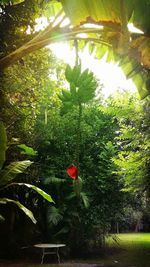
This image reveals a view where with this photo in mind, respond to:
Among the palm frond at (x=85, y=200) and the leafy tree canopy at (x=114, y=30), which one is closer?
the leafy tree canopy at (x=114, y=30)

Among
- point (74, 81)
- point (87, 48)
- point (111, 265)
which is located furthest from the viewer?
point (111, 265)

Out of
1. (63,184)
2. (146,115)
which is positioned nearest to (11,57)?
(146,115)

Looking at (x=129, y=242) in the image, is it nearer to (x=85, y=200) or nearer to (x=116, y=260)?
(x=116, y=260)

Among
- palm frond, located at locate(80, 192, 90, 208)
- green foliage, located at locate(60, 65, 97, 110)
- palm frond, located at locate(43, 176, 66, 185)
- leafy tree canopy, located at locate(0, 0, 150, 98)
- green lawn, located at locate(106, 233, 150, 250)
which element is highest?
palm frond, located at locate(43, 176, 66, 185)

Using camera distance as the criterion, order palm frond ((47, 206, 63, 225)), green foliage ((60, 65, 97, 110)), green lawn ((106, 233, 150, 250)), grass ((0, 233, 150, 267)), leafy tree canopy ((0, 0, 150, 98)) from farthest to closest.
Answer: green lawn ((106, 233, 150, 250)) < palm frond ((47, 206, 63, 225)) < grass ((0, 233, 150, 267)) < leafy tree canopy ((0, 0, 150, 98)) < green foliage ((60, 65, 97, 110))

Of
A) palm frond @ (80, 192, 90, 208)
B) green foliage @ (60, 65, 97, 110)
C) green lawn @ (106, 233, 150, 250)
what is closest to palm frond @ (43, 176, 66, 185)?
palm frond @ (80, 192, 90, 208)

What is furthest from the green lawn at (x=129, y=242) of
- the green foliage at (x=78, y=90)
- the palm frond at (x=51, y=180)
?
the green foliage at (x=78, y=90)

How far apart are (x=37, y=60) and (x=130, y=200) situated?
22.0 feet

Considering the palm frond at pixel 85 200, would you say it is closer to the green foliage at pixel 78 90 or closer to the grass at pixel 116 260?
the grass at pixel 116 260

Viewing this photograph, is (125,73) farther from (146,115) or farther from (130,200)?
(130,200)

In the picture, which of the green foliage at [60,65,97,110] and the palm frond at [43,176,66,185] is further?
the palm frond at [43,176,66,185]

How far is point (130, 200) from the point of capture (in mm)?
11008

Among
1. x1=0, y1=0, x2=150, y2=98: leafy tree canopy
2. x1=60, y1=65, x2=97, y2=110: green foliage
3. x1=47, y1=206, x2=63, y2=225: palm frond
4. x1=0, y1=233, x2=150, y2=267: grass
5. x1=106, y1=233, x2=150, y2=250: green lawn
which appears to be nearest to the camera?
x1=60, y1=65, x2=97, y2=110: green foliage

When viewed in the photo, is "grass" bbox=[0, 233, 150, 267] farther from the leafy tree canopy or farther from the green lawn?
the leafy tree canopy
